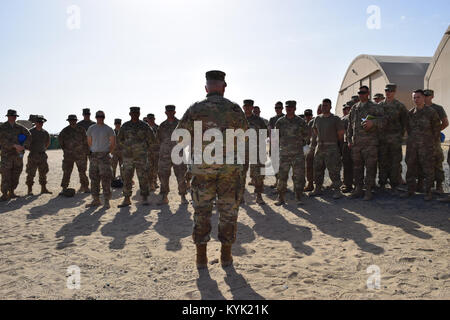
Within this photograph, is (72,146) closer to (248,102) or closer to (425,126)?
(248,102)

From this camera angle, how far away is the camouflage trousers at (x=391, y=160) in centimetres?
655

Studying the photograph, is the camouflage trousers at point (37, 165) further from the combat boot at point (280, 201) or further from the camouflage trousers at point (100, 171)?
the combat boot at point (280, 201)

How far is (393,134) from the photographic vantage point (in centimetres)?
655

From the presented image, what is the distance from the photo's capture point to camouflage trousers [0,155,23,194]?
7.45 m

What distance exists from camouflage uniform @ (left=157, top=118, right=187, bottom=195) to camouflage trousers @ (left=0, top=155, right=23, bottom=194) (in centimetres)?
376

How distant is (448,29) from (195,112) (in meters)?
17.5

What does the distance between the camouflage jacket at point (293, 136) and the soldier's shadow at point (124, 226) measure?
10.5 feet

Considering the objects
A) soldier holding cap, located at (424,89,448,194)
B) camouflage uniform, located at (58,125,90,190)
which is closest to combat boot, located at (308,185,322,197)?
soldier holding cap, located at (424,89,448,194)

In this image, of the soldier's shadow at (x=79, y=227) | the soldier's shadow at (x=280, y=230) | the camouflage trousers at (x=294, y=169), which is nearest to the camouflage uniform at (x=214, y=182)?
the soldier's shadow at (x=280, y=230)

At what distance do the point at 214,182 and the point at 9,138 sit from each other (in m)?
6.87

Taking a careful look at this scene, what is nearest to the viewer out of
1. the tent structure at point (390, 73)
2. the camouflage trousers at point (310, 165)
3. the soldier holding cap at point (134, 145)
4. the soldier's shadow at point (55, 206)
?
the soldier's shadow at point (55, 206)
